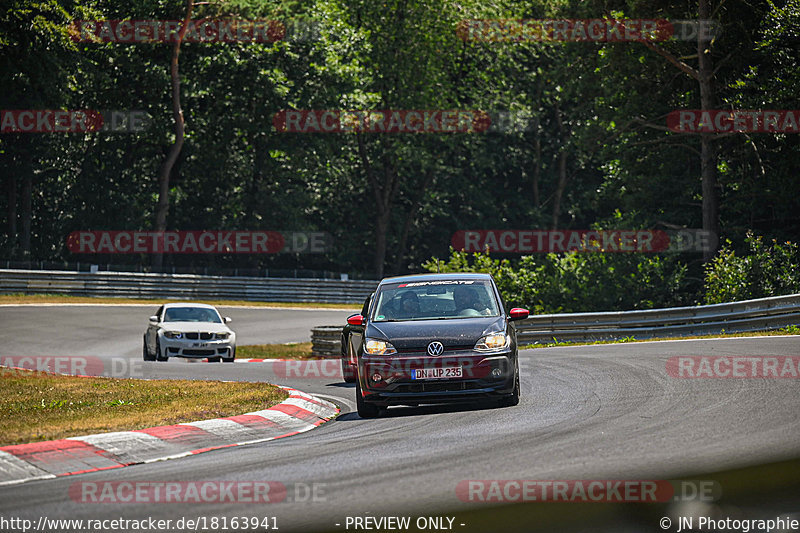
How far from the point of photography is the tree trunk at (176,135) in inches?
1907

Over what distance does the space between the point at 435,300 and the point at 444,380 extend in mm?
1642

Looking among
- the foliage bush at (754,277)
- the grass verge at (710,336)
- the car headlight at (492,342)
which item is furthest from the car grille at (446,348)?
the foliage bush at (754,277)

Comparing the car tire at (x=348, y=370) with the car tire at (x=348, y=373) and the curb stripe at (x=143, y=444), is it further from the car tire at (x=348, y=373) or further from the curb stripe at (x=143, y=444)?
the curb stripe at (x=143, y=444)

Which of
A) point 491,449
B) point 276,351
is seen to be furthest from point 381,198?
point 491,449

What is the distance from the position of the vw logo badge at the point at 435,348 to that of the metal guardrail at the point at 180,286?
108ft

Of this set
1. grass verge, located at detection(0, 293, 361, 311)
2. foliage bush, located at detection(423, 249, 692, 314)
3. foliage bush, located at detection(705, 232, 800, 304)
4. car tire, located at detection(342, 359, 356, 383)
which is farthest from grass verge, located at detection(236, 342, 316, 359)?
grass verge, located at detection(0, 293, 361, 311)

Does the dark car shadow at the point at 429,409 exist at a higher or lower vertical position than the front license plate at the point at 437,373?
lower

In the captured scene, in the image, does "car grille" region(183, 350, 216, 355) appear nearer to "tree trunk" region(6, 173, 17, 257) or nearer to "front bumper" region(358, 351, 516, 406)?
"front bumper" region(358, 351, 516, 406)

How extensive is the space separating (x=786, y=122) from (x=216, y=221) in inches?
1396

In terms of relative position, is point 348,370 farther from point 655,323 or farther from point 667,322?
point 667,322

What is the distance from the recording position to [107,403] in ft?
41.8

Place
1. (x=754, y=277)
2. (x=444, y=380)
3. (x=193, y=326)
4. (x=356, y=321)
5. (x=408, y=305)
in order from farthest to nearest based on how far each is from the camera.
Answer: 1. (x=754, y=277)
2. (x=193, y=326)
3. (x=356, y=321)
4. (x=408, y=305)
5. (x=444, y=380)

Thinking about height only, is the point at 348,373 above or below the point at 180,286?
below

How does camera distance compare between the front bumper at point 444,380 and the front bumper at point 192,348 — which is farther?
the front bumper at point 192,348
